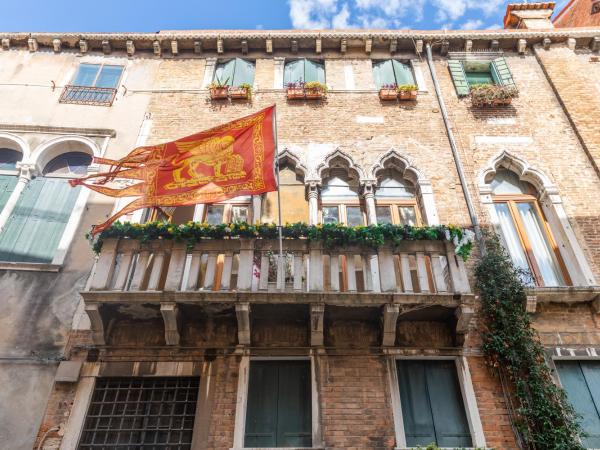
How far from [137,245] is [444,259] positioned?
4741 mm

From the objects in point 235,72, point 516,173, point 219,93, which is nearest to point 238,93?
point 219,93

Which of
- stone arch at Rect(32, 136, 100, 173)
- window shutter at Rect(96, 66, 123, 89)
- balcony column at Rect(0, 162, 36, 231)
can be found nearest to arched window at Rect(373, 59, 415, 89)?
window shutter at Rect(96, 66, 123, 89)

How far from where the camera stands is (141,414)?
6.33 meters

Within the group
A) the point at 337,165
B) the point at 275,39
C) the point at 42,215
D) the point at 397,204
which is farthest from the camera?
the point at 275,39

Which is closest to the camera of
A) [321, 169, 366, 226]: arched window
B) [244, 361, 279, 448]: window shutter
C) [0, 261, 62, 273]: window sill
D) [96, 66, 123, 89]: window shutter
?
[244, 361, 279, 448]: window shutter

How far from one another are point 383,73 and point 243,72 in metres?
3.59

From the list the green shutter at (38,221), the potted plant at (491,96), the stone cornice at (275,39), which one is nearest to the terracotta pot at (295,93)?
the stone cornice at (275,39)

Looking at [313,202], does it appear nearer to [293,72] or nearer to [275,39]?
[293,72]

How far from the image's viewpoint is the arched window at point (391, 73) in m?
11.3

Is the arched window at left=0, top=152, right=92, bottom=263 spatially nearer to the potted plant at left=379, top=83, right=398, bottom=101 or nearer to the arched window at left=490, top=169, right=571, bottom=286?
the potted plant at left=379, top=83, right=398, bottom=101

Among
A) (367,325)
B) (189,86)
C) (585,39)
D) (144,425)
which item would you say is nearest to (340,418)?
(367,325)

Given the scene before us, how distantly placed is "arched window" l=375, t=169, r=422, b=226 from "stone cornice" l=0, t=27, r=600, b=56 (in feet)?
14.1

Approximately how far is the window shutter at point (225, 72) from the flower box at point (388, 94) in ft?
12.3

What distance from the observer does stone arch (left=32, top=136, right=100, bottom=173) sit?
948 cm
